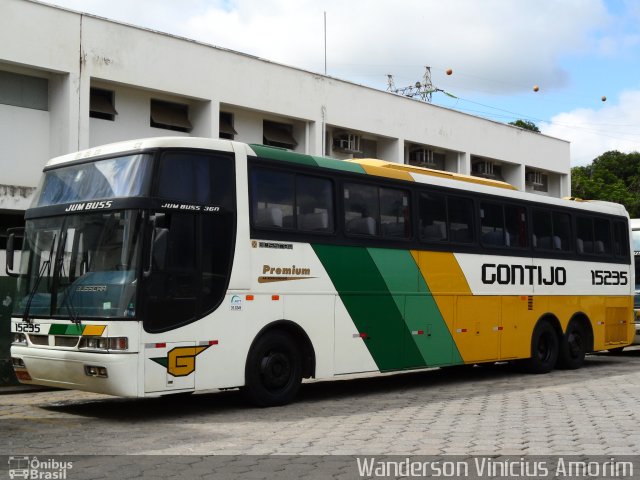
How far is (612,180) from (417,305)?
67.4 metres

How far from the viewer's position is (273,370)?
1112 cm

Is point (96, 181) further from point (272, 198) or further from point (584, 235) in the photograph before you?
point (584, 235)

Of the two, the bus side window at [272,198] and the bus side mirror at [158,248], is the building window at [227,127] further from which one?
the bus side mirror at [158,248]

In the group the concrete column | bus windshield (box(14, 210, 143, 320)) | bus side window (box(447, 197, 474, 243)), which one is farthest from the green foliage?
bus windshield (box(14, 210, 143, 320))

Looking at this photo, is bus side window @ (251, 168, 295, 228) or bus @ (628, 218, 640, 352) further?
bus @ (628, 218, 640, 352)

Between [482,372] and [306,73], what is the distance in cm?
1499

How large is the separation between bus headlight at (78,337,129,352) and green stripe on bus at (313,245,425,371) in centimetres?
331

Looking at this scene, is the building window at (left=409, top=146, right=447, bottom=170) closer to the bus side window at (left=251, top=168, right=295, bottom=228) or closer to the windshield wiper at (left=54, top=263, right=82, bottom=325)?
the bus side window at (left=251, top=168, right=295, bottom=228)

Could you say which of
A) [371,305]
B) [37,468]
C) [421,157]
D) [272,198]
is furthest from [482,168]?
[37,468]

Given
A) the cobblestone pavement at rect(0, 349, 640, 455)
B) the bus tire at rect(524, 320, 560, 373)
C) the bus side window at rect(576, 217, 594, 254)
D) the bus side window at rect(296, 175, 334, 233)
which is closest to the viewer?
the cobblestone pavement at rect(0, 349, 640, 455)

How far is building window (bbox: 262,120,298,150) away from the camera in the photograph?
94.2 feet

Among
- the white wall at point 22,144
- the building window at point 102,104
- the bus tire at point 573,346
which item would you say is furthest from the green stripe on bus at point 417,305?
the building window at point 102,104

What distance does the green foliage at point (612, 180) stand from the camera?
70938 mm

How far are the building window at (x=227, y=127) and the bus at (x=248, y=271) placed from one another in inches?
537
